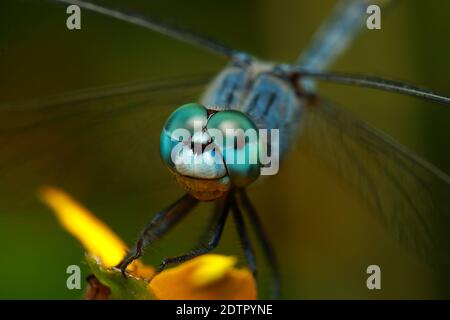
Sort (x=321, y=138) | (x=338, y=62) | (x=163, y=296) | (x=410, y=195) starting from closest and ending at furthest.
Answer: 1. (x=163, y=296)
2. (x=410, y=195)
3. (x=321, y=138)
4. (x=338, y=62)

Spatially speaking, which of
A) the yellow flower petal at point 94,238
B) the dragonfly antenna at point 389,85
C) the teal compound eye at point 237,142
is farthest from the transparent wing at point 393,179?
the yellow flower petal at point 94,238

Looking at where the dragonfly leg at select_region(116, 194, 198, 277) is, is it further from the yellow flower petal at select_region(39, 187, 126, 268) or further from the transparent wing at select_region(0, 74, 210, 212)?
the transparent wing at select_region(0, 74, 210, 212)

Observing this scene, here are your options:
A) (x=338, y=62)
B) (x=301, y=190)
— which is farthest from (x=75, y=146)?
(x=338, y=62)

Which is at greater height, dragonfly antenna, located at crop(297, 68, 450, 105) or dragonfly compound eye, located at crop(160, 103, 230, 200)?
dragonfly antenna, located at crop(297, 68, 450, 105)

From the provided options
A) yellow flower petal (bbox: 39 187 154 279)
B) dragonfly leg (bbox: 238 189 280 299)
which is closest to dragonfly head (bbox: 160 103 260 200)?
yellow flower petal (bbox: 39 187 154 279)

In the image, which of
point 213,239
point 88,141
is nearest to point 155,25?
point 88,141

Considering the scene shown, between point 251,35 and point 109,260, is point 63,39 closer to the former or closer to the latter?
point 251,35
